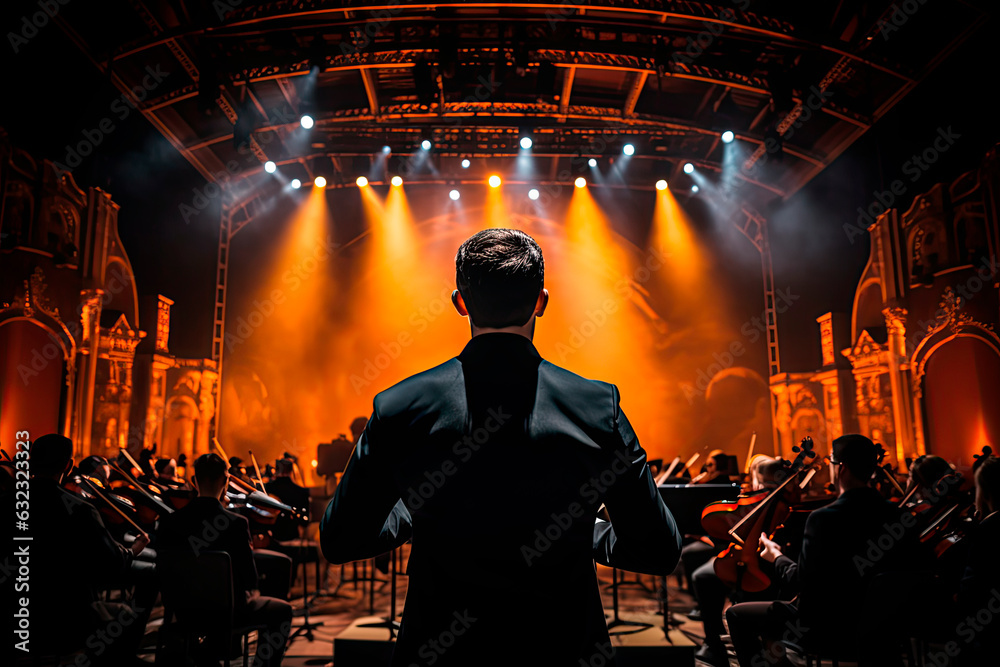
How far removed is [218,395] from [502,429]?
12342 millimetres

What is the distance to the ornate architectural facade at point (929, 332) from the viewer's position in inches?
300

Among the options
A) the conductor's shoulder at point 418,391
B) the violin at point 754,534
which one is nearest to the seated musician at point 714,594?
the violin at point 754,534

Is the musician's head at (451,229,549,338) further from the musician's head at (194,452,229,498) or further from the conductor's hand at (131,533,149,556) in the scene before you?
the conductor's hand at (131,533,149,556)

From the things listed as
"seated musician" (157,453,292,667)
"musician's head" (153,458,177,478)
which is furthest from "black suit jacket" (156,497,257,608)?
"musician's head" (153,458,177,478)

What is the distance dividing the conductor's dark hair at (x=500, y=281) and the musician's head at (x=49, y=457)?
2.94m

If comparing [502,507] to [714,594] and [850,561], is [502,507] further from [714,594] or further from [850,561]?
[714,594]

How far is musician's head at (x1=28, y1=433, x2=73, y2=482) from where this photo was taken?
3.15 metres

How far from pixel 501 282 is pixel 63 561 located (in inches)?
122

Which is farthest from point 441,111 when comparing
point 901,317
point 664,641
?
point 664,641

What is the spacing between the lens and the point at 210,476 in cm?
378

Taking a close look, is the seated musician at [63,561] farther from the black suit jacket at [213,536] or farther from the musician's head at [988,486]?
the musician's head at [988,486]

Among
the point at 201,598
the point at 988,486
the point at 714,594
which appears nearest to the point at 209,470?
the point at 201,598

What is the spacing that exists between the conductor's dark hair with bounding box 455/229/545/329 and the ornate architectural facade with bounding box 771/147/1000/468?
8.27m

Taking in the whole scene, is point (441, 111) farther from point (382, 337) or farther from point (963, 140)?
point (963, 140)
